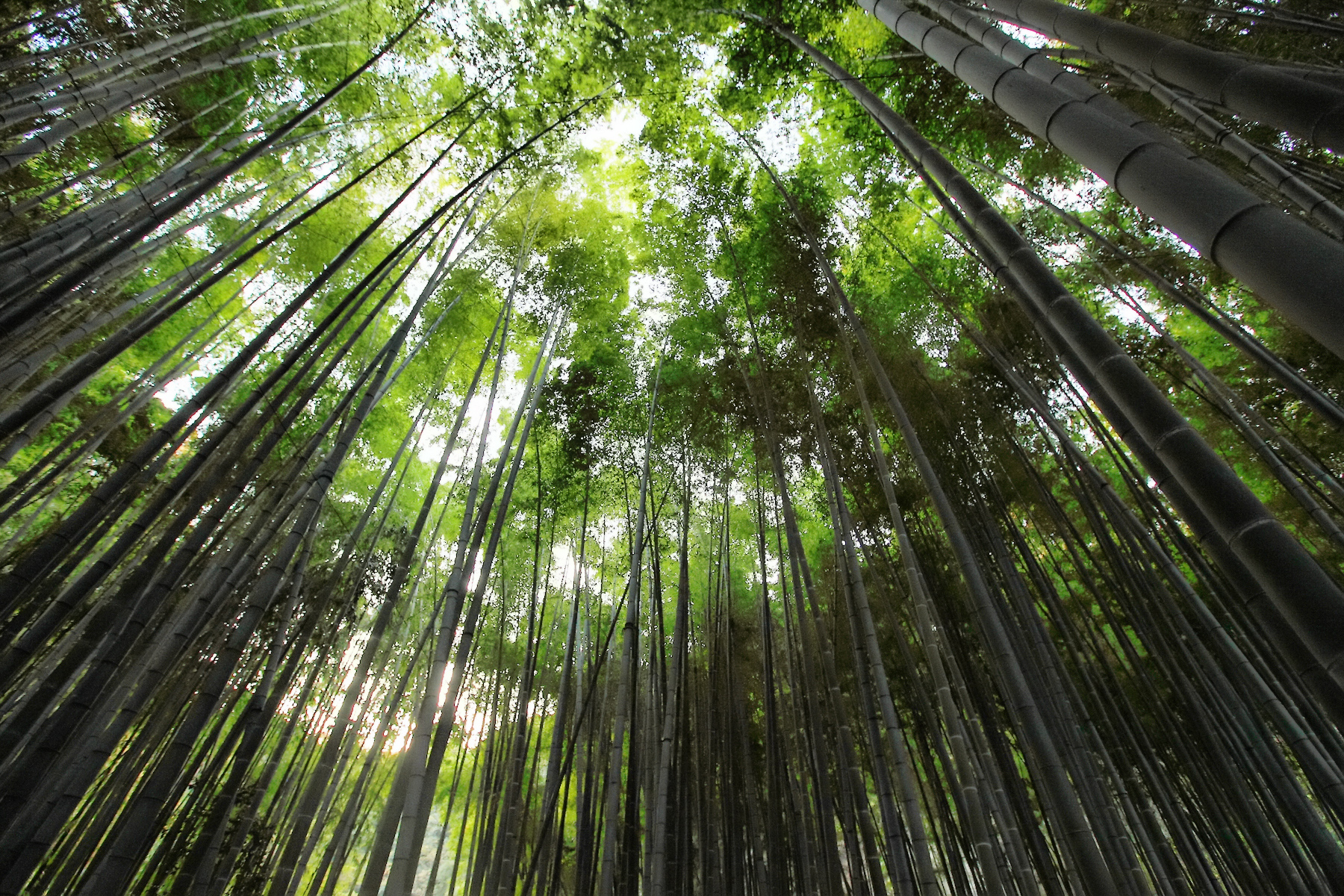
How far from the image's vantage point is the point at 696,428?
497cm

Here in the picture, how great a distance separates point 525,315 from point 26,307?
12.7 feet

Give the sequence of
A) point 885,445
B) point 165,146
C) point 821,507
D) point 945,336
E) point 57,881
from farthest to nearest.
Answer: point 821,507, point 885,445, point 945,336, point 165,146, point 57,881

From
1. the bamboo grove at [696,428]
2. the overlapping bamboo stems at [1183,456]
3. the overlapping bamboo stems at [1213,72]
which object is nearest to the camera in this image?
the overlapping bamboo stems at [1183,456]

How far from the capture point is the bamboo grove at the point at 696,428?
1.52 metres

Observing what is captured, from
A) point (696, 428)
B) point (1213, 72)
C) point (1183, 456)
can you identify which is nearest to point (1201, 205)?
point (1183, 456)

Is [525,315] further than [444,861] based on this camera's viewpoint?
No

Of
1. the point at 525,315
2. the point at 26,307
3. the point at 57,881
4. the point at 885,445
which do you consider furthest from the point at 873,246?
the point at 57,881

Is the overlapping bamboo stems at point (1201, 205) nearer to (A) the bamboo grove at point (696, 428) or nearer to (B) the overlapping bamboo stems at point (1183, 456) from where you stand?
(A) the bamboo grove at point (696, 428)

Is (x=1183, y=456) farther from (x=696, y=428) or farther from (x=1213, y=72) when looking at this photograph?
(x=696, y=428)

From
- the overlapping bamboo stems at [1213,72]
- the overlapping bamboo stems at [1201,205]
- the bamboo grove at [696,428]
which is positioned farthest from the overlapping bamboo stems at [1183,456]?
the overlapping bamboo stems at [1213,72]

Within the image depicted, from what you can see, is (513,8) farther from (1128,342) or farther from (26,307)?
(1128,342)

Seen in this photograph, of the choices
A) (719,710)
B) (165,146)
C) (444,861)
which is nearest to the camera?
(719,710)

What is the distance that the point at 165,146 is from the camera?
4.34 metres

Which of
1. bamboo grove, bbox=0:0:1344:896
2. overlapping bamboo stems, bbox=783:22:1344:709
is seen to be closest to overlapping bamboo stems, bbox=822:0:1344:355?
bamboo grove, bbox=0:0:1344:896
